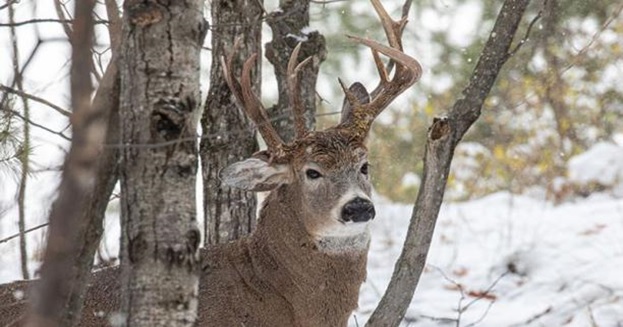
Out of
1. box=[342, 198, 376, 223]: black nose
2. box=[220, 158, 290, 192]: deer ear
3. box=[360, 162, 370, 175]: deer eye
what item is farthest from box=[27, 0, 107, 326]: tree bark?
box=[360, 162, 370, 175]: deer eye

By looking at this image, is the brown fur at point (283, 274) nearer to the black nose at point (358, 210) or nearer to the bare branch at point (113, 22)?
the black nose at point (358, 210)

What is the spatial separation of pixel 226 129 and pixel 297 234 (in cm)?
98

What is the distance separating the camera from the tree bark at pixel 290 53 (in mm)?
7031

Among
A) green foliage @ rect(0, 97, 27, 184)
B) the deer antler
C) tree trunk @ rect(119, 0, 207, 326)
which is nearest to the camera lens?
tree trunk @ rect(119, 0, 207, 326)

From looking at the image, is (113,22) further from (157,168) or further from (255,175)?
(255,175)

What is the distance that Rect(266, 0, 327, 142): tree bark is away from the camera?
7.03 metres

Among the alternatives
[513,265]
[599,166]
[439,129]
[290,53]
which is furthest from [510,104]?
[439,129]

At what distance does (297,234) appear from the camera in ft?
19.8

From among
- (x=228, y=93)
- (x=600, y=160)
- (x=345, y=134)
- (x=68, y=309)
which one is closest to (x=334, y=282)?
(x=345, y=134)

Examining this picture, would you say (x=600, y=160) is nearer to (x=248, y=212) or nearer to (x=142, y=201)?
(x=248, y=212)

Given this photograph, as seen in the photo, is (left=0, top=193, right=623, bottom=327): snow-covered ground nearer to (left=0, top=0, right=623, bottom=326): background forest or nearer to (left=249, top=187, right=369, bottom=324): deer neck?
(left=0, top=0, right=623, bottom=326): background forest

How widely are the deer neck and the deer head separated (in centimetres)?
8

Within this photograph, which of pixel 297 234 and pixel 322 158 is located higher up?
pixel 322 158

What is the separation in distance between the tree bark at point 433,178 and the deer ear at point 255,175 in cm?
79
